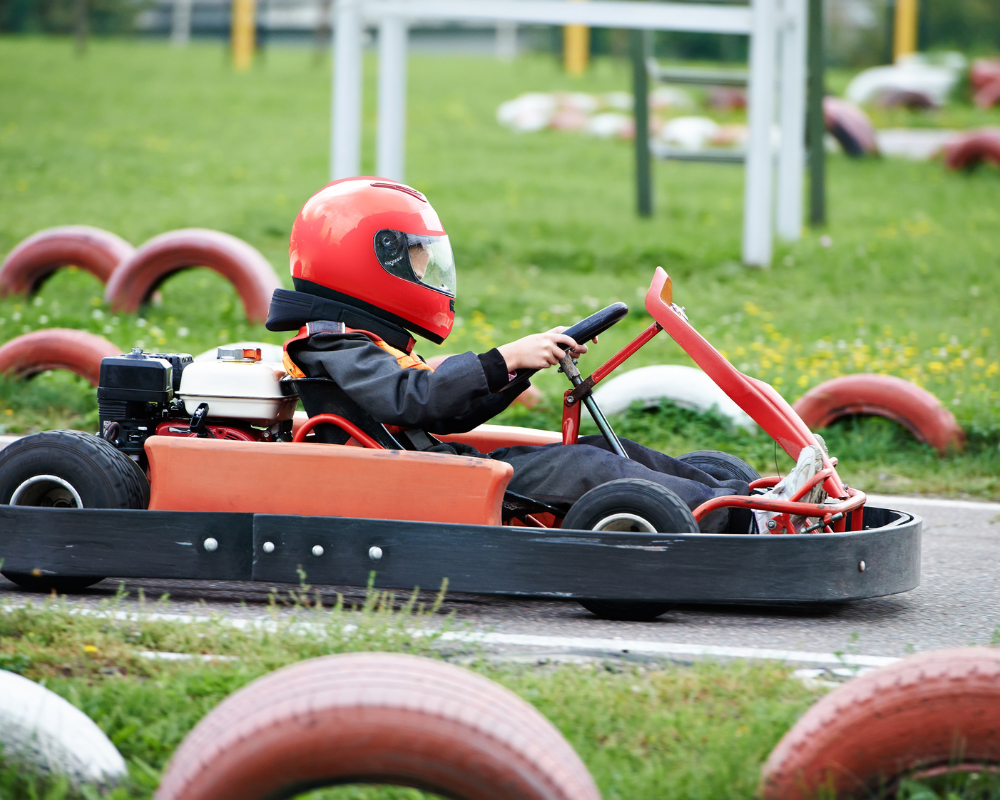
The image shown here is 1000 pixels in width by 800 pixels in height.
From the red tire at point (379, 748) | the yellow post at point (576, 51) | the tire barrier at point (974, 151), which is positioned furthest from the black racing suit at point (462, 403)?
the yellow post at point (576, 51)

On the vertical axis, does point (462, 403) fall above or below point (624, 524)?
above

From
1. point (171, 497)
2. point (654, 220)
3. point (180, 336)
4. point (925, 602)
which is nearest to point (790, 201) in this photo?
point (654, 220)

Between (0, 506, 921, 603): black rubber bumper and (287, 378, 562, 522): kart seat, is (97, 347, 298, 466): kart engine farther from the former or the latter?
(0, 506, 921, 603): black rubber bumper

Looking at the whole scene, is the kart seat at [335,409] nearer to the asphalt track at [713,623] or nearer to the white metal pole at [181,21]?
the asphalt track at [713,623]

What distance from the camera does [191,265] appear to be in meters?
7.29

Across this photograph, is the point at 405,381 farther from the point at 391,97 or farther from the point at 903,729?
the point at 391,97

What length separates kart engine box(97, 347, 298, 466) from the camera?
3738mm

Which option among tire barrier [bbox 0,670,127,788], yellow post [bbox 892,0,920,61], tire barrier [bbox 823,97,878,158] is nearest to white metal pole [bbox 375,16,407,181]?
tire barrier [bbox 0,670,127,788]

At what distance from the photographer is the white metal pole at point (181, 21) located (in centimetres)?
4050

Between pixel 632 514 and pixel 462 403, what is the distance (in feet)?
1.88

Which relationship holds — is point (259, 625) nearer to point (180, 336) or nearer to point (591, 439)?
point (591, 439)

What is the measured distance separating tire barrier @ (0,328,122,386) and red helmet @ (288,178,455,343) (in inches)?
77.9

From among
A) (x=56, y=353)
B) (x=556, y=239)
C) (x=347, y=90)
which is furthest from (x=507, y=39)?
(x=56, y=353)

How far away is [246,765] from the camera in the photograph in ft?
6.35
